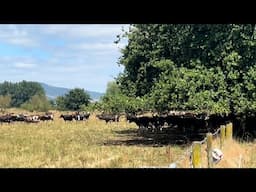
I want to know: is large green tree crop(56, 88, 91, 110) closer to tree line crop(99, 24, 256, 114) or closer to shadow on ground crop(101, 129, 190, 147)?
shadow on ground crop(101, 129, 190, 147)

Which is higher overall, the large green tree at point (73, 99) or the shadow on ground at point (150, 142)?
the large green tree at point (73, 99)

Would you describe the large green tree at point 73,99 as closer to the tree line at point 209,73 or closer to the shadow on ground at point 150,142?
the shadow on ground at point 150,142

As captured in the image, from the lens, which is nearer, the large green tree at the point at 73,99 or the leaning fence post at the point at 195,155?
the leaning fence post at the point at 195,155

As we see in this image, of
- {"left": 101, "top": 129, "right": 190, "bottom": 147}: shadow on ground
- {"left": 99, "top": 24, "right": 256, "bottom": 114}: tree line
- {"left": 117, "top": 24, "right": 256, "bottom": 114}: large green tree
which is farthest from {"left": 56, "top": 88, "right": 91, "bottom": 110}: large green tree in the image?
{"left": 117, "top": 24, "right": 256, "bottom": 114}: large green tree

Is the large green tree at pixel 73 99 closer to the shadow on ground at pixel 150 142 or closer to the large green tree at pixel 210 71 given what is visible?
the shadow on ground at pixel 150 142

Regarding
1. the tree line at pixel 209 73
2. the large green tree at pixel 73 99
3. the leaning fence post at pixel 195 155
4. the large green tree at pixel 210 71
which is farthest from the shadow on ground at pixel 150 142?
the large green tree at pixel 73 99

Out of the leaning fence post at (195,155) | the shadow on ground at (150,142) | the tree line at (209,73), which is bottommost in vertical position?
the shadow on ground at (150,142)

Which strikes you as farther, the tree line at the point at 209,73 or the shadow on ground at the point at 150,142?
the shadow on ground at the point at 150,142

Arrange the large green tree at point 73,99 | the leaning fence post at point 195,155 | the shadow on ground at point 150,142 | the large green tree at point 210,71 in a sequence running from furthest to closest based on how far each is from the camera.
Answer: the large green tree at point 73,99 < the shadow on ground at point 150,142 < the large green tree at point 210,71 < the leaning fence post at point 195,155

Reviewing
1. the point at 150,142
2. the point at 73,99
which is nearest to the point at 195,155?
the point at 150,142

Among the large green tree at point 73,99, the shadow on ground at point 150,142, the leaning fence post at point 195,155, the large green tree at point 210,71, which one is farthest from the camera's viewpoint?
the large green tree at point 73,99

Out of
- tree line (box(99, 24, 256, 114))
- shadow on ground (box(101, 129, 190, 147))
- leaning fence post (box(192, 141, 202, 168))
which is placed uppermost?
tree line (box(99, 24, 256, 114))

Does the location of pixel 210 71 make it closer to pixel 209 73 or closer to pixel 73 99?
pixel 209 73
